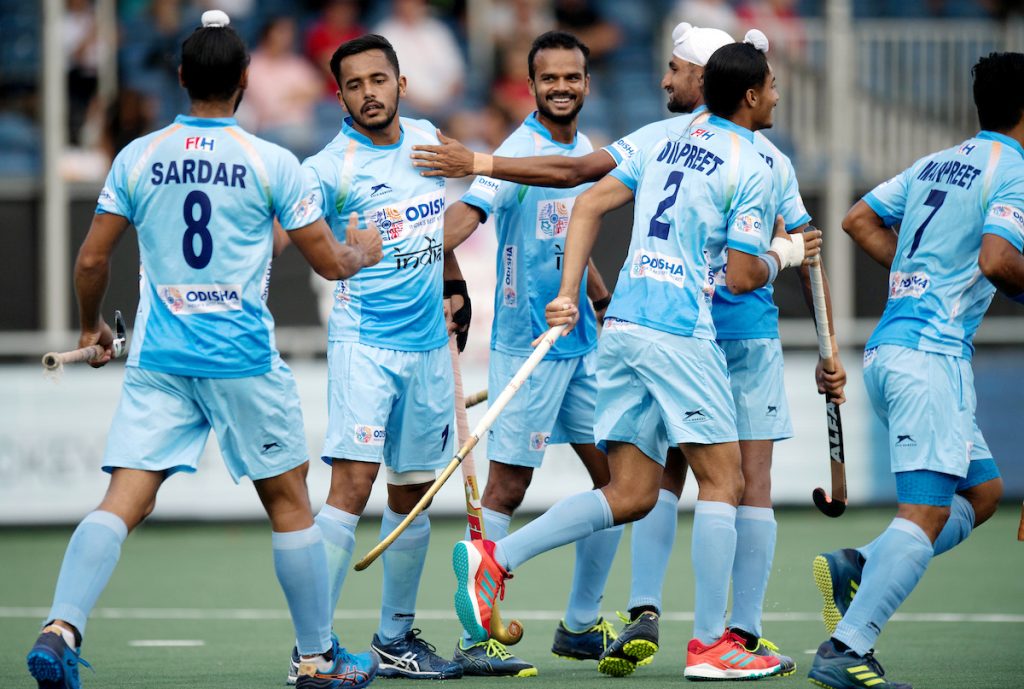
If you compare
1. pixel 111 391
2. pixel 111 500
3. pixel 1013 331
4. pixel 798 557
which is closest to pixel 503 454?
pixel 111 500

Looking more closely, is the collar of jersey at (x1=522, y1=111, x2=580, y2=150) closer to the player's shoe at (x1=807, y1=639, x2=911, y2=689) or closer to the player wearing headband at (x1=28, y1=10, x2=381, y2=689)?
the player wearing headband at (x1=28, y1=10, x2=381, y2=689)

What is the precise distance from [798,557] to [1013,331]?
387cm

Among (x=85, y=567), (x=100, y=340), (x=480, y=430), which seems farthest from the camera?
→ (x=480, y=430)

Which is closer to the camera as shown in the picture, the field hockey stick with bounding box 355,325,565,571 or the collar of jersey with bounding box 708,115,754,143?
the field hockey stick with bounding box 355,325,565,571

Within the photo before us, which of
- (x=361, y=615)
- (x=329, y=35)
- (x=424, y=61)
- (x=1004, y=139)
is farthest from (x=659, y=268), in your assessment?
(x=329, y=35)

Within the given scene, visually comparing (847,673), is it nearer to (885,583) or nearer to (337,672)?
(885,583)

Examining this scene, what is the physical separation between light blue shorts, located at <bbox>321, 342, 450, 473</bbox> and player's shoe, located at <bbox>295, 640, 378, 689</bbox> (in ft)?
2.53

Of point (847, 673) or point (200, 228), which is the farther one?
point (847, 673)

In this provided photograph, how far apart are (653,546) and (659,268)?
121cm

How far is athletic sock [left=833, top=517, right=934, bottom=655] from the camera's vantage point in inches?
212

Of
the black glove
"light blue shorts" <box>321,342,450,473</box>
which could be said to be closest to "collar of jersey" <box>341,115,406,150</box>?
the black glove

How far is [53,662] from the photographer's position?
4.77 meters

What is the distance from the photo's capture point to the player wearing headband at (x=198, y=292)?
16.8 ft

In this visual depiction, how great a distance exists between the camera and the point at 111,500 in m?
5.13
